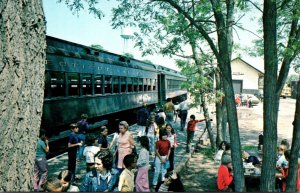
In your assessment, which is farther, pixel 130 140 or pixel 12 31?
pixel 130 140

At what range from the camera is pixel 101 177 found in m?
4.92

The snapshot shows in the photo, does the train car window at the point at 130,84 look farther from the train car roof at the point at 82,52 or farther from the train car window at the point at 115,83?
the train car window at the point at 115,83

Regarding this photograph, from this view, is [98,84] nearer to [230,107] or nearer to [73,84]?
[73,84]

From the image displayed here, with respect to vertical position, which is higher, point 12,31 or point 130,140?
A: point 12,31

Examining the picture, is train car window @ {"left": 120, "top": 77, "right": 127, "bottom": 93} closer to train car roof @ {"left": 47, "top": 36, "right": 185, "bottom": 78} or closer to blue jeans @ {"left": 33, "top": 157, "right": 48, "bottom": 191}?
train car roof @ {"left": 47, "top": 36, "right": 185, "bottom": 78}

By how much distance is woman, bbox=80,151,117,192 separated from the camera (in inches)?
192

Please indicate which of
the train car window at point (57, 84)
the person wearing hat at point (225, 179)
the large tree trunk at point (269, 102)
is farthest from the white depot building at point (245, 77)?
the large tree trunk at point (269, 102)


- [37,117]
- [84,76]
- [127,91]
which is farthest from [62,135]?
[37,117]

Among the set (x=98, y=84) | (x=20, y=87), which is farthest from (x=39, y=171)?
(x=98, y=84)

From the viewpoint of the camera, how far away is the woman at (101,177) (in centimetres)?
488

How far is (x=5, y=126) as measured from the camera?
175 centimetres

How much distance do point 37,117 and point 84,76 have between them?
11.1m

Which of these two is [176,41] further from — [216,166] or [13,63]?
[13,63]

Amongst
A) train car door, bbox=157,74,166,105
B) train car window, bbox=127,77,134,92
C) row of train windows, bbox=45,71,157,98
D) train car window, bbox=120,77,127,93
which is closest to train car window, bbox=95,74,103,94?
row of train windows, bbox=45,71,157,98
